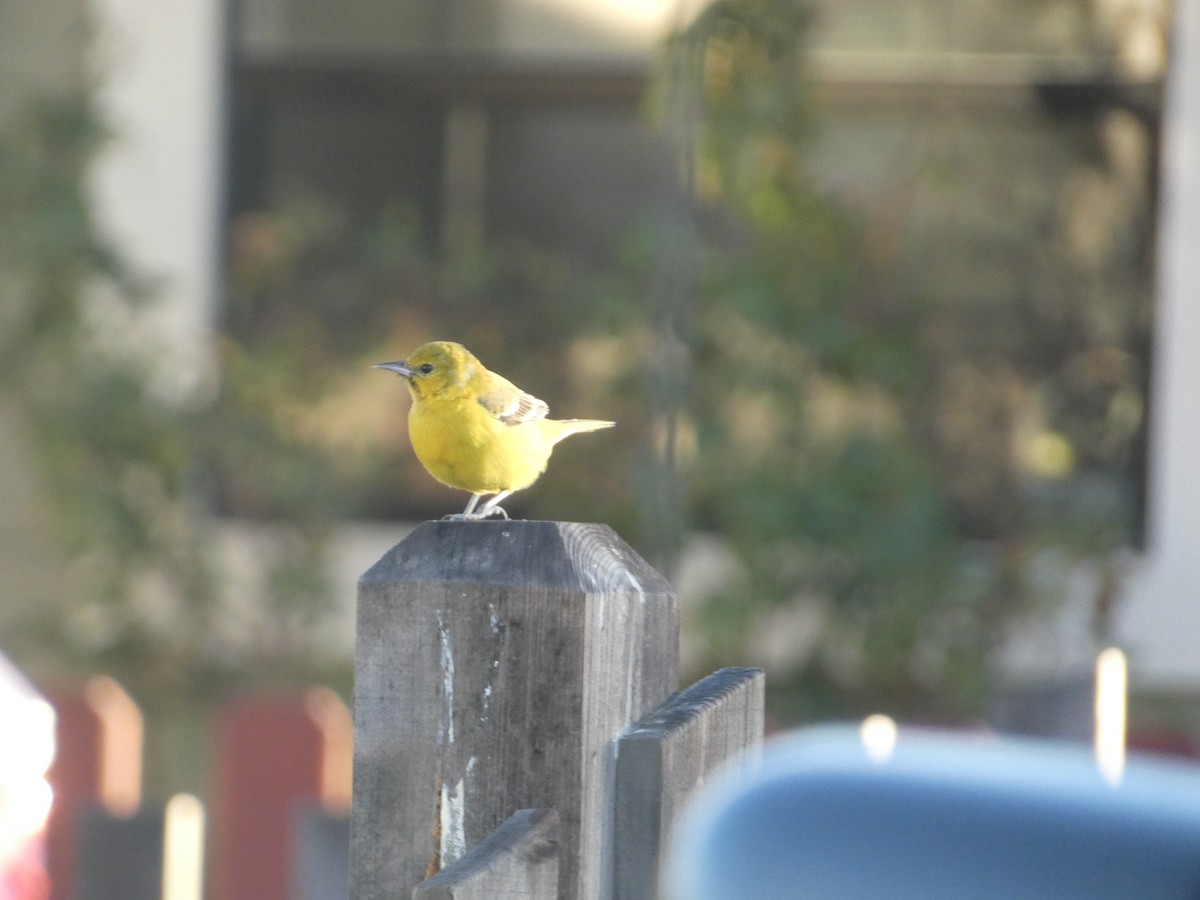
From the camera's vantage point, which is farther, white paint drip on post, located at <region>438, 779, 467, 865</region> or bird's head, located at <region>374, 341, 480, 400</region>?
bird's head, located at <region>374, 341, 480, 400</region>

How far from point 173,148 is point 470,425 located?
397cm

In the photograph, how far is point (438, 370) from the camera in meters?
3.07

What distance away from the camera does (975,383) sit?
586cm

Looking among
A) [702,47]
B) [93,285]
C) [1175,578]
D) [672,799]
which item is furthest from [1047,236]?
[672,799]

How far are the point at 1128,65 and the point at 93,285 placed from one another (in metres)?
3.75

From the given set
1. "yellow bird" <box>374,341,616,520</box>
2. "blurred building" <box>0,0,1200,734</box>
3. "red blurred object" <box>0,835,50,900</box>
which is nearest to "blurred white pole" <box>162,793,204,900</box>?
"red blurred object" <box>0,835,50,900</box>

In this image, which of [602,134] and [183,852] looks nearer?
[183,852]

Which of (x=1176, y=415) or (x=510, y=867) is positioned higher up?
(x=510, y=867)

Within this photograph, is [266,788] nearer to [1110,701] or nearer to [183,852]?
[183,852]

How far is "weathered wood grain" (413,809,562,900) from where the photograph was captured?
123cm

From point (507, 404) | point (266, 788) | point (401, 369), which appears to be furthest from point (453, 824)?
point (266, 788)

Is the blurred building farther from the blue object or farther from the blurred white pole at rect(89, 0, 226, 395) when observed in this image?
the blue object

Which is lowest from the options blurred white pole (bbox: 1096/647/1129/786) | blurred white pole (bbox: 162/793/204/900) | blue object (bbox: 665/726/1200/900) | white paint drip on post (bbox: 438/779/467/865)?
blurred white pole (bbox: 162/793/204/900)

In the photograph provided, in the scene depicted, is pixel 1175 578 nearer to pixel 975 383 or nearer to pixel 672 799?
pixel 975 383
